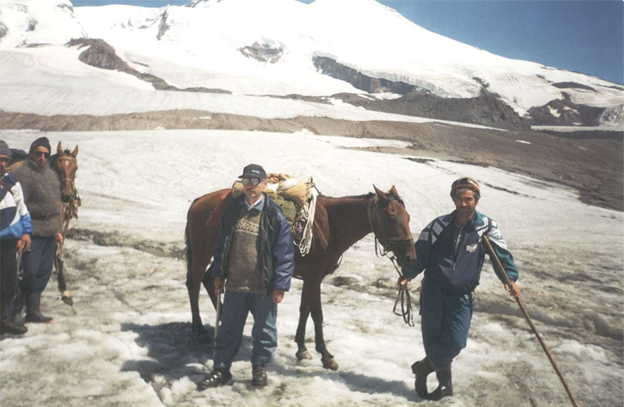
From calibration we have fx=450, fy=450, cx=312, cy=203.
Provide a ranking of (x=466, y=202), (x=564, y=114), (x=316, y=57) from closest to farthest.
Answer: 1. (x=466, y=202)
2. (x=564, y=114)
3. (x=316, y=57)

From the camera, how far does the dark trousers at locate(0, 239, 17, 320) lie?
416 cm

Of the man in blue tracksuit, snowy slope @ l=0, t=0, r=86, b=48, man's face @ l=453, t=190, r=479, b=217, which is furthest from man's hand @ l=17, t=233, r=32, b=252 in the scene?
snowy slope @ l=0, t=0, r=86, b=48

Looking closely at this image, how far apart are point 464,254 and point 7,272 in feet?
13.5

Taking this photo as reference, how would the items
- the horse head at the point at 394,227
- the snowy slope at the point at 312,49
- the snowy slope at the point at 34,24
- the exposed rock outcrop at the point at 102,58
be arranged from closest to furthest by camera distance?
1. the horse head at the point at 394,227
2. the exposed rock outcrop at the point at 102,58
3. the snowy slope at the point at 312,49
4. the snowy slope at the point at 34,24

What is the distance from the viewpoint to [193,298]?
489 cm

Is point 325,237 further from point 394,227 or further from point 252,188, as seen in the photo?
point 252,188

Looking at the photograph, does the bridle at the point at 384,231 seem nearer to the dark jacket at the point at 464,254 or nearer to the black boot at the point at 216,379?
the dark jacket at the point at 464,254

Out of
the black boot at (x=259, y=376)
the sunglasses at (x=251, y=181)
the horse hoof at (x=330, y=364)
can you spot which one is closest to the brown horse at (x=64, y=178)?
the sunglasses at (x=251, y=181)

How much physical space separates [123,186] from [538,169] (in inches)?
924

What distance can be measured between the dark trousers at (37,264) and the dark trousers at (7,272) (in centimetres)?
32

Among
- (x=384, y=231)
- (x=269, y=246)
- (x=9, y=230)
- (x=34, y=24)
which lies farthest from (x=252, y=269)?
Result: (x=34, y=24)

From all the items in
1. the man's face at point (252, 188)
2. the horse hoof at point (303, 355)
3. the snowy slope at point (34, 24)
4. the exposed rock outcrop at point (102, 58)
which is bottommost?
the horse hoof at point (303, 355)

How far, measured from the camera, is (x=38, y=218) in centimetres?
472

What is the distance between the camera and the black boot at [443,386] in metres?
3.68
